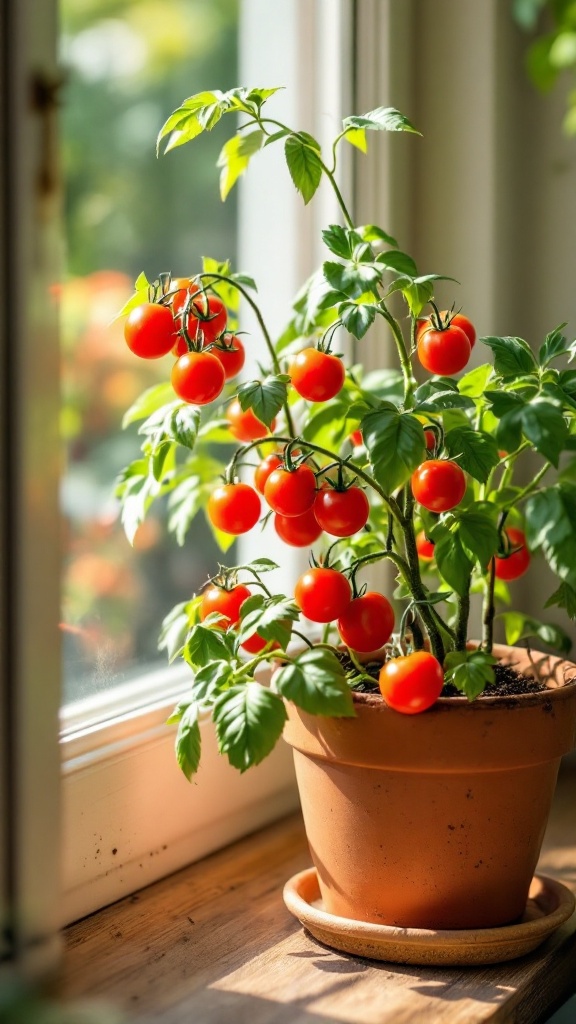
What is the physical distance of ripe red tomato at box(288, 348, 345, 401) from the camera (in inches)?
37.3

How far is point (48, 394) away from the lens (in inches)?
33.0

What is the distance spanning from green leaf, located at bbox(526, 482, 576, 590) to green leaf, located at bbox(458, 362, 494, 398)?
21 centimetres

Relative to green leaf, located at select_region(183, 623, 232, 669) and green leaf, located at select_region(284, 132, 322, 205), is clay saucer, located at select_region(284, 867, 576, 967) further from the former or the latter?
green leaf, located at select_region(284, 132, 322, 205)

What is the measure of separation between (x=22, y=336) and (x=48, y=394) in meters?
0.05

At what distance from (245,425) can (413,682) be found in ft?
1.04

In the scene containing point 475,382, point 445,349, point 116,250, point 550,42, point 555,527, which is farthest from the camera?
point 550,42

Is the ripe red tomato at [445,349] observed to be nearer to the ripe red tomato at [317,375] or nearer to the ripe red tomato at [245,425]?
the ripe red tomato at [317,375]

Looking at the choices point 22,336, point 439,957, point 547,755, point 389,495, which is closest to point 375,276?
point 389,495

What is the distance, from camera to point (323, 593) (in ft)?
3.03

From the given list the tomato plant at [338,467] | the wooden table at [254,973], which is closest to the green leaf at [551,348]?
the tomato plant at [338,467]

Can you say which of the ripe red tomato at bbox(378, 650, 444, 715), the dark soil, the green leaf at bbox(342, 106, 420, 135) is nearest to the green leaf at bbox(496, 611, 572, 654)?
the dark soil

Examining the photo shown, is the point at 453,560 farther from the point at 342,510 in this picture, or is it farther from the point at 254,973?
the point at 254,973

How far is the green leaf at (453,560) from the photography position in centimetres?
92

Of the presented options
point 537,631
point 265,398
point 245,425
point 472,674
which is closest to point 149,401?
point 245,425
